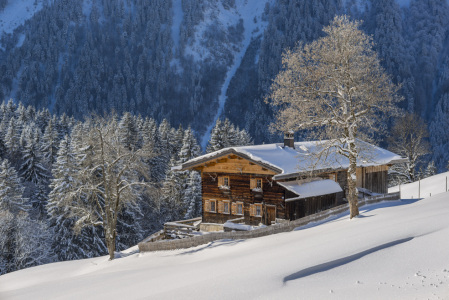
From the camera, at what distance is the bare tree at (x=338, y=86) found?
63.3 ft

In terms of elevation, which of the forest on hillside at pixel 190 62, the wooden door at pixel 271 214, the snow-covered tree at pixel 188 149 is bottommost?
the wooden door at pixel 271 214

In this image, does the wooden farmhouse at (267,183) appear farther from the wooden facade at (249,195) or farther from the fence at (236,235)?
the fence at (236,235)

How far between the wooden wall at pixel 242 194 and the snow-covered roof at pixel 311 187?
1030 millimetres

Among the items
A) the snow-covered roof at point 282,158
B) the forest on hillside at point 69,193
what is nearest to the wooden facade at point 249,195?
the snow-covered roof at point 282,158

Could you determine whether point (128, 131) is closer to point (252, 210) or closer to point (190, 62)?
point (252, 210)

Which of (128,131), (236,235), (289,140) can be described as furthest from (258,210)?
(128,131)

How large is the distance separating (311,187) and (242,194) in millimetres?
5465

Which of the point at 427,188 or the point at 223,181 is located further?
the point at 427,188

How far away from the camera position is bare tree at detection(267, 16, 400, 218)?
63.3ft

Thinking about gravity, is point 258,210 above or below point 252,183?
below

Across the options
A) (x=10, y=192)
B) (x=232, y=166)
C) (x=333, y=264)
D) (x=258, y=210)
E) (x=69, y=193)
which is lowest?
(x=10, y=192)

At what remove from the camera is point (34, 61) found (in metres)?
192

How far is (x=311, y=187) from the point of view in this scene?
27422mm

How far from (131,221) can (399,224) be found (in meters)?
36.2
